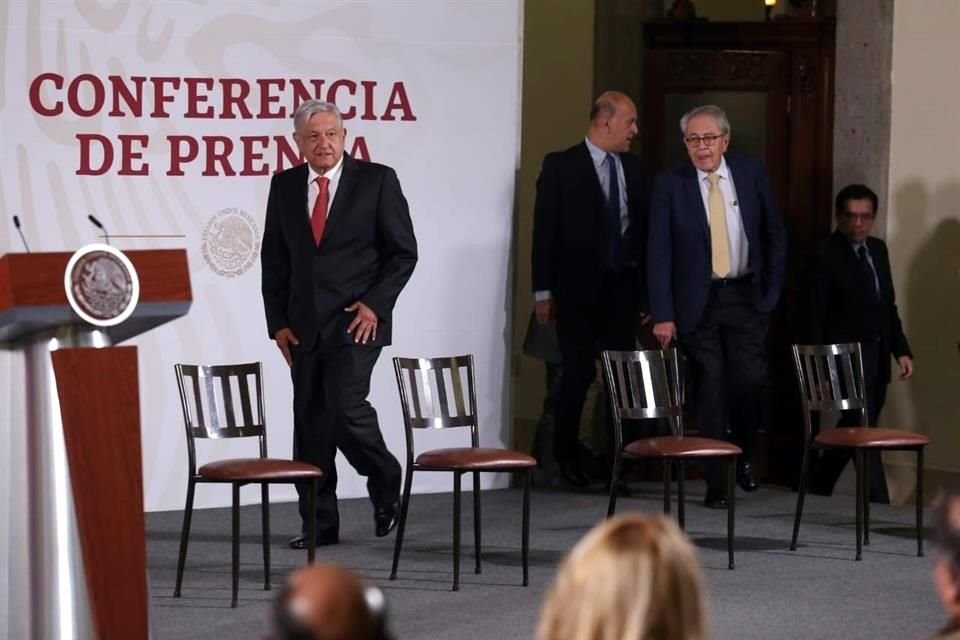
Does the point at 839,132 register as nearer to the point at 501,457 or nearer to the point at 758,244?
the point at 758,244

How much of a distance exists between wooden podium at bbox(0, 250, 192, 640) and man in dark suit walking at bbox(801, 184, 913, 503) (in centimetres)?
467

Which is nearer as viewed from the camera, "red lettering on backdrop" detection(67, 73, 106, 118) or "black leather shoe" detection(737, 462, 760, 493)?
"red lettering on backdrop" detection(67, 73, 106, 118)

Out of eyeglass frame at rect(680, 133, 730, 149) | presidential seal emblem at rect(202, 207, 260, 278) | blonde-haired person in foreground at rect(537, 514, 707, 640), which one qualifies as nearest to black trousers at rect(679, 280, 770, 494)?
eyeglass frame at rect(680, 133, 730, 149)

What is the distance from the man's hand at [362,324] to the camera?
252 inches

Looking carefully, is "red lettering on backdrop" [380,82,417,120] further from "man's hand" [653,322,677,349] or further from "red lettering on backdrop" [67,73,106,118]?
"man's hand" [653,322,677,349]

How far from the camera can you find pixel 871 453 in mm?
7762

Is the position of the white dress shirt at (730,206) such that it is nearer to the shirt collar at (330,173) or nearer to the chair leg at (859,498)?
the chair leg at (859,498)

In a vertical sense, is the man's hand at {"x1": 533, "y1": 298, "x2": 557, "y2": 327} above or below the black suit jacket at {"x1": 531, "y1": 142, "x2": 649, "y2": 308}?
below

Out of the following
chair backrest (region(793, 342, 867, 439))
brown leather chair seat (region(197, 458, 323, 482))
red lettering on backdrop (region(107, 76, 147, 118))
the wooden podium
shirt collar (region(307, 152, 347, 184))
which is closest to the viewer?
the wooden podium

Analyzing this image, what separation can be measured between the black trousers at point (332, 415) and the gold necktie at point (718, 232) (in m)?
1.82

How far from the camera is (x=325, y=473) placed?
21.3ft

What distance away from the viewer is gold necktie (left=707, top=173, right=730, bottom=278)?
7.55 m


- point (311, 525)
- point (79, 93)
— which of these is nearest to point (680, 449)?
point (311, 525)

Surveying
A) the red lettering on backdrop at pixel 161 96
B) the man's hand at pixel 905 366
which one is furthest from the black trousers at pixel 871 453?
the red lettering on backdrop at pixel 161 96
